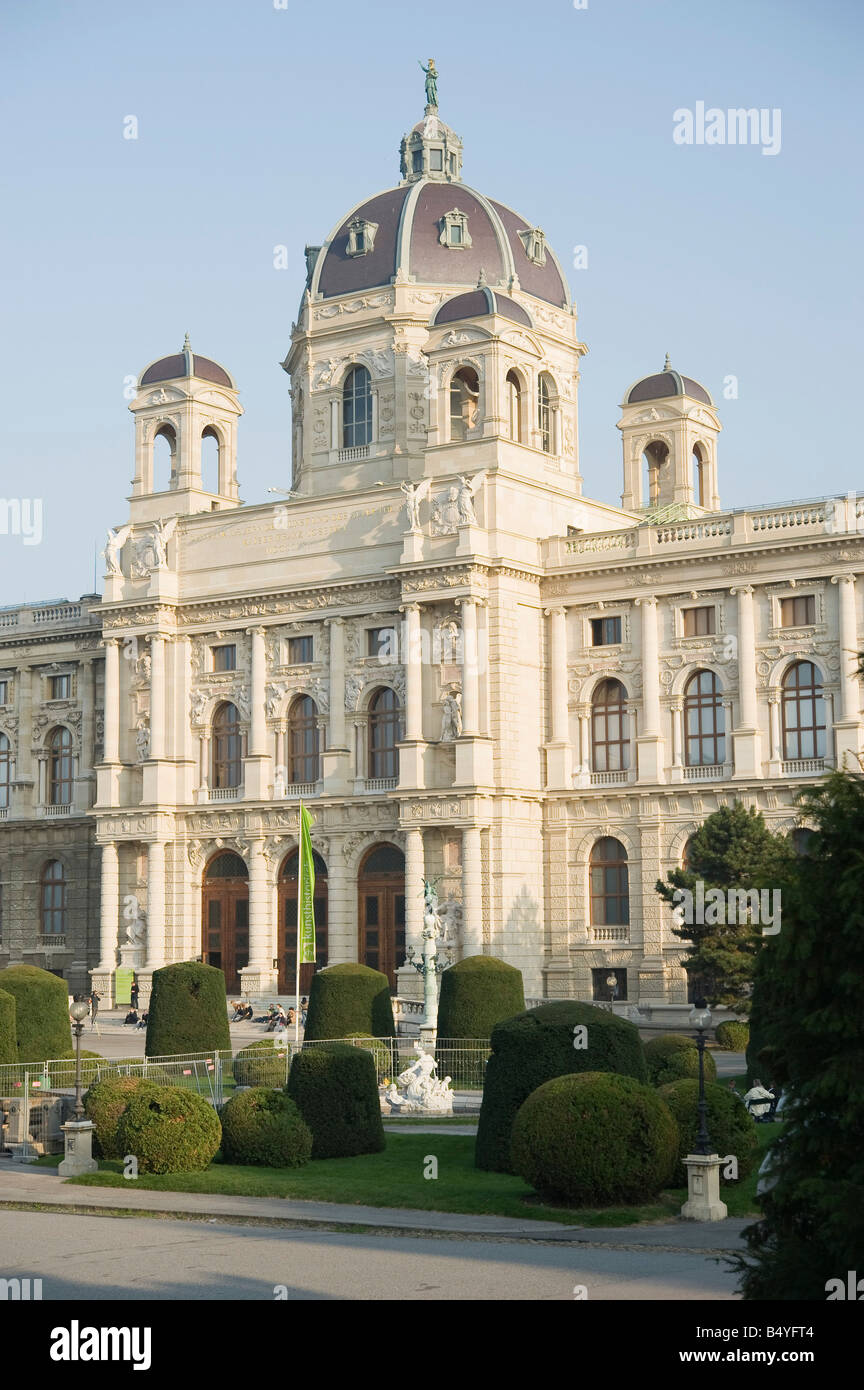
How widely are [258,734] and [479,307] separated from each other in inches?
663

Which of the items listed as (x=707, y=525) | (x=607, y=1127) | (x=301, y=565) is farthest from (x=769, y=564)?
(x=607, y=1127)

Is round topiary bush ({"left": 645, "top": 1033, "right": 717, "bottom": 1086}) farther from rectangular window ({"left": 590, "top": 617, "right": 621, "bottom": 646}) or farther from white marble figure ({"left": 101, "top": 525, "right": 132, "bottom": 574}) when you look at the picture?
white marble figure ({"left": 101, "top": 525, "right": 132, "bottom": 574})

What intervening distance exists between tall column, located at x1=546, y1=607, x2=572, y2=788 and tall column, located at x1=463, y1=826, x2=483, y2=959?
157 inches

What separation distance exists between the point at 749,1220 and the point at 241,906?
144ft

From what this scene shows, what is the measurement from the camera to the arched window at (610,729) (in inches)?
2351

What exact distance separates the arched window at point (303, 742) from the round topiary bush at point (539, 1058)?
37017mm

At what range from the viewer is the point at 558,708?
60.4 m

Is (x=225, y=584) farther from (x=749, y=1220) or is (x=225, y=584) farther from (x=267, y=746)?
(x=749, y=1220)

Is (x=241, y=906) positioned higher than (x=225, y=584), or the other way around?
(x=225, y=584)

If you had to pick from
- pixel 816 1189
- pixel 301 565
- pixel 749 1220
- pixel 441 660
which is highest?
pixel 301 565

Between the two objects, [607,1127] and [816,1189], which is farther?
[607,1127]

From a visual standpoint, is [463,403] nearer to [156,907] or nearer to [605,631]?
[605,631]
